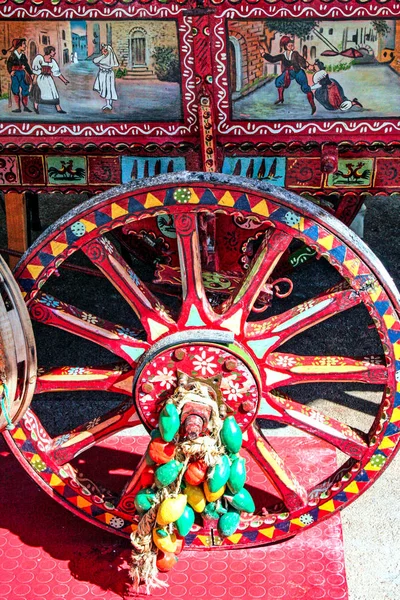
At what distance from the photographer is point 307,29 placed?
2730mm

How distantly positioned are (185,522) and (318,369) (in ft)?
2.21

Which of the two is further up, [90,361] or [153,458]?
[153,458]

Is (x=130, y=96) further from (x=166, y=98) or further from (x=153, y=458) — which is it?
(x=153, y=458)

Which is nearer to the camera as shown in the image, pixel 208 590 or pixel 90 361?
pixel 208 590

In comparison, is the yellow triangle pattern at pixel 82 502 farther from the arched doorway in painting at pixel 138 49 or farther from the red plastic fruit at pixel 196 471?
the arched doorway in painting at pixel 138 49

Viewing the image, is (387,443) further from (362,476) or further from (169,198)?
(169,198)

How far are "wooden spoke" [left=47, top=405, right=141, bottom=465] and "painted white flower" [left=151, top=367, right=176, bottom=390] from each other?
0.20 metres

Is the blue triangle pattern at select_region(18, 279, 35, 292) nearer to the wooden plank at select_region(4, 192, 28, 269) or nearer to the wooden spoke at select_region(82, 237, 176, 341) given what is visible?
the wooden spoke at select_region(82, 237, 176, 341)

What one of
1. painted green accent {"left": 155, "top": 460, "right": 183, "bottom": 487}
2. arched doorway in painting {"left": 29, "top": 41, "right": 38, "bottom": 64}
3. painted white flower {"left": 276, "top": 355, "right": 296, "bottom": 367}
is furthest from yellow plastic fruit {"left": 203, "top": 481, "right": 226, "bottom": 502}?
arched doorway in painting {"left": 29, "top": 41, "right": 38, "bottom": 64}

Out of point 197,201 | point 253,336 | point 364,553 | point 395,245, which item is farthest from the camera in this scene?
point 395,245

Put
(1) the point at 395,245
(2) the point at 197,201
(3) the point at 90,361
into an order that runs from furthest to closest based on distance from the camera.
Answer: (1) the point at 395,245, (3) the point at 90,361, (2) the point at 197,201

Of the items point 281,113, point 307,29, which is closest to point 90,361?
point 281,113

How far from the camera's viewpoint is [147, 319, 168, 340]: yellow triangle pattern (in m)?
2.76

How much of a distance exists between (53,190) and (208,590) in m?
1.61
